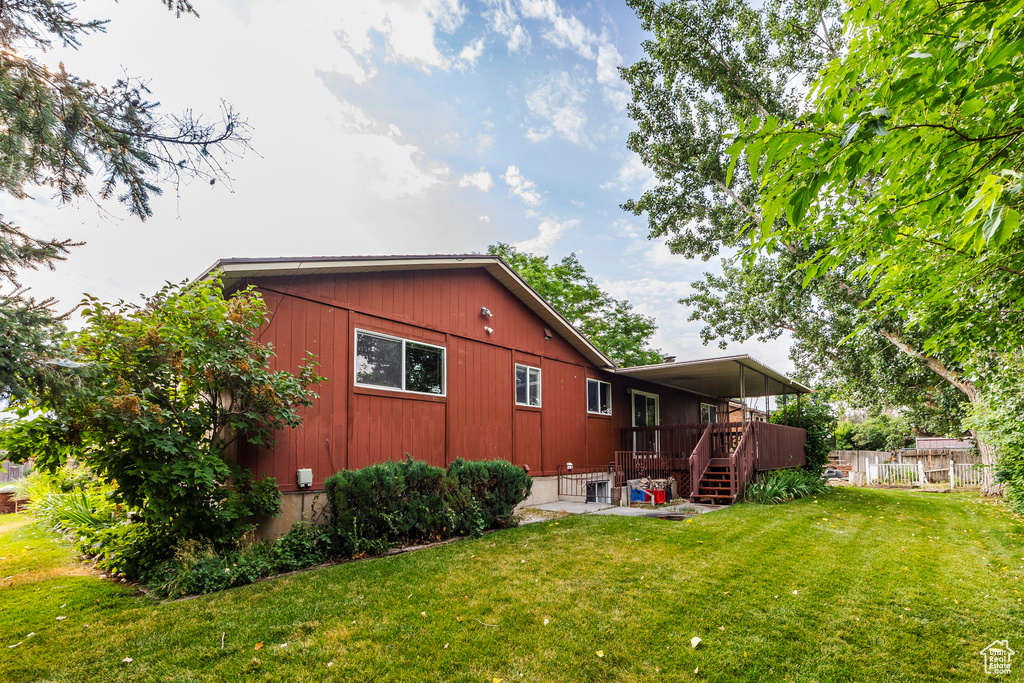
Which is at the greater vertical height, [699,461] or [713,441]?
[713,441]

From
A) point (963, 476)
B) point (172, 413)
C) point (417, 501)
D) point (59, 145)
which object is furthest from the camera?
point (963, 476)

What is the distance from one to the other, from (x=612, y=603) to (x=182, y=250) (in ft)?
36.7

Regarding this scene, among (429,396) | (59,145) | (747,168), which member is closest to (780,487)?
(747,168)

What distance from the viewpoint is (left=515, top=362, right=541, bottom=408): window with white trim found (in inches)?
456

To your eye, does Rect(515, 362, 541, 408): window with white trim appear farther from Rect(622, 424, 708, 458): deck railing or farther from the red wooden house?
Rect(622, 424, 708, 458): deck railing

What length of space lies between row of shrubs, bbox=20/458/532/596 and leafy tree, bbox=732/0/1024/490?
5457 millimetres

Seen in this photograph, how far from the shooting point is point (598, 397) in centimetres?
1456

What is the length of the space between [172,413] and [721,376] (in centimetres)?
1383

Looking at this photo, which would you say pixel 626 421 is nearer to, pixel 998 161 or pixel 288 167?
pixel 288 167

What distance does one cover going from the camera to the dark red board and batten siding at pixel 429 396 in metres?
7.23

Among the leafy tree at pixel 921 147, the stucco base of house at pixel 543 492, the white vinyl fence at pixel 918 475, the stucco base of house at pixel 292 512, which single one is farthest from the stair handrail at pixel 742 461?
the white vinyl fence at pixel 918 475

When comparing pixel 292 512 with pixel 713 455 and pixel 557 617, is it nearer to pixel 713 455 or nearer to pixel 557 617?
pixel 557 617

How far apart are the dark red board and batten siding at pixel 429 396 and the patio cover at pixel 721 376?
82.8 inches

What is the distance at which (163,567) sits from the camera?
526cm
